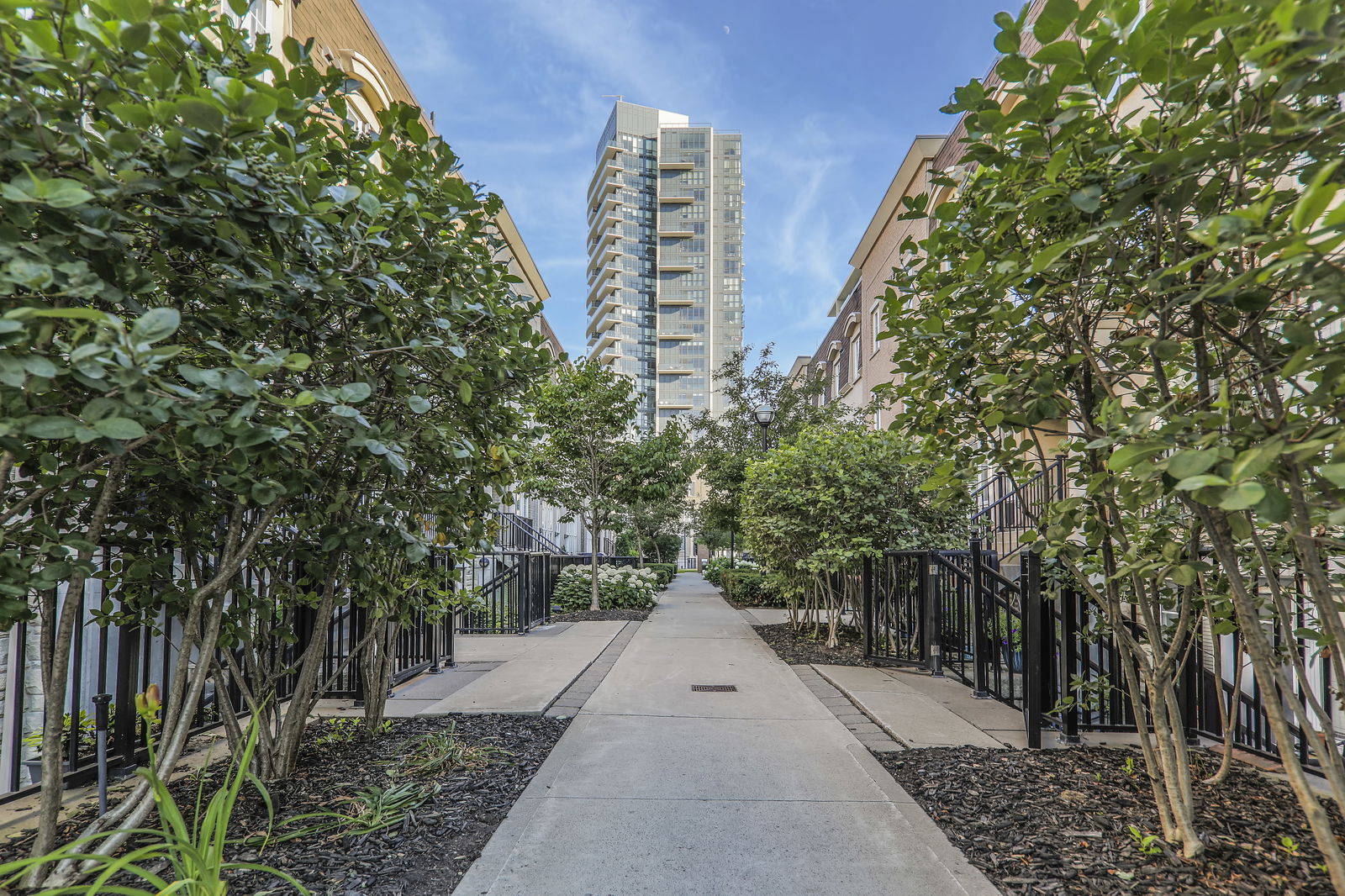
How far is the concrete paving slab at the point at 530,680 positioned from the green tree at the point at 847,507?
2.75 m

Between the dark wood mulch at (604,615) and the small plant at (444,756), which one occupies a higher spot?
the small plant at (444,756)

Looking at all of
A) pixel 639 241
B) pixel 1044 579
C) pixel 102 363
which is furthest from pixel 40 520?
pixel 639 241

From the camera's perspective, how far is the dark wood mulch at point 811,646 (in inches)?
310

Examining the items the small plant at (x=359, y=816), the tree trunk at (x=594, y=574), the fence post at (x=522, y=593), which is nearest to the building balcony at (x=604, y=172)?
the tree trunk at (x=594, y=574)

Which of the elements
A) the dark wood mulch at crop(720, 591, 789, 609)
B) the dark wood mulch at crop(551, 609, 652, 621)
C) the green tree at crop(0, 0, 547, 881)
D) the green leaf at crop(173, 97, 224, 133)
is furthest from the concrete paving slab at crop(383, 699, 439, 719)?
the dark wood mulch at crop(720, 591, 789, 609)

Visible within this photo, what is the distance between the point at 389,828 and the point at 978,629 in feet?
14.9

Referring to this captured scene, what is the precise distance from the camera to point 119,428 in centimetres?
150

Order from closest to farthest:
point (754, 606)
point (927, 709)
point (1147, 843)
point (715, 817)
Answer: point (1147, 843) → point (715, 817) → point (927, 709) → point (754, 606)

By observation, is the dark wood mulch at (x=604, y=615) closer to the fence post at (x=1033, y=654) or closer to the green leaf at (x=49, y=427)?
the fence post at (x=1033, y=654)

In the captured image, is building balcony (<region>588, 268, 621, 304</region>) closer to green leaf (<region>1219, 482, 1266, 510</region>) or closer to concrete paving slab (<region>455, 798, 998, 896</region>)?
concrete paving slab (<region>455, 798, 998, 896</region>)

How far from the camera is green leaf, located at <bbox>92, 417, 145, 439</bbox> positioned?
148cm

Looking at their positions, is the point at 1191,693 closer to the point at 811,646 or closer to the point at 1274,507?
the point at 1274,507

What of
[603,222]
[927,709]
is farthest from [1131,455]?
[603,222]

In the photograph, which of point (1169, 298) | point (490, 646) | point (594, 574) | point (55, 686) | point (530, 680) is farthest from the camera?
point (594, 574)
